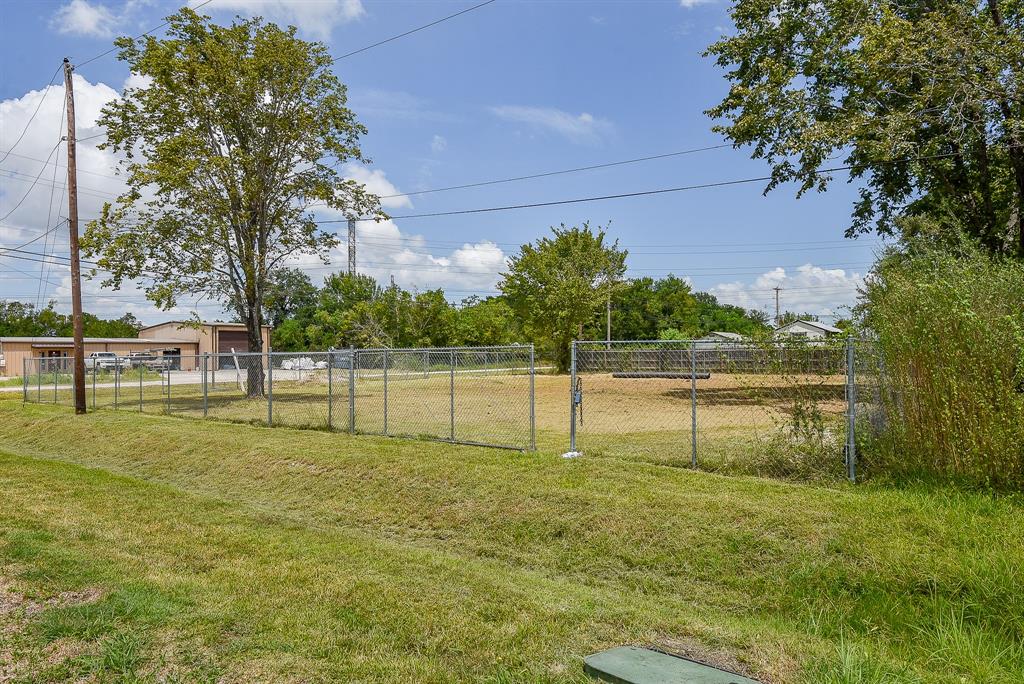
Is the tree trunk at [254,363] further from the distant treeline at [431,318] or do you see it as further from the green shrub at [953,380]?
the green shrub at [953,380]

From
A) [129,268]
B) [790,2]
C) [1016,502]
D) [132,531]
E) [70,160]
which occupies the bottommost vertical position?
[132,531]

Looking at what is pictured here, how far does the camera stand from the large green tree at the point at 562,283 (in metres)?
39.6

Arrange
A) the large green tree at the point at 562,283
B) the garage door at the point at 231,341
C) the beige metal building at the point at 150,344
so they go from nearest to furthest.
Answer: the large green tree at the point at 562,283 < the beige metal building at the point at 150,344 < the garage door at the point at 231,341

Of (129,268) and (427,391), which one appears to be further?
(129,268)

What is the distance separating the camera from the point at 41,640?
14.8 ft

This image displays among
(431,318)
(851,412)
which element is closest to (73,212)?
(851,412)

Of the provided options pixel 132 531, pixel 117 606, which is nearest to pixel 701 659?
pixel 117 606

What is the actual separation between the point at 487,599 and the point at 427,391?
→ 40.8 ft

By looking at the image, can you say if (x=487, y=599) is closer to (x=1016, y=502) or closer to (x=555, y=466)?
(x=555, y=466)

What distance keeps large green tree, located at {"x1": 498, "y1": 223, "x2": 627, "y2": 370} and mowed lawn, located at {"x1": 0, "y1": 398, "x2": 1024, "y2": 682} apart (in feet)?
91.9

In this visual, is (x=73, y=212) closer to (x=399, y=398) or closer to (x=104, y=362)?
(x=104, y=362)

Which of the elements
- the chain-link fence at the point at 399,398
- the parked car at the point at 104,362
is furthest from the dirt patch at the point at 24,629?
the parked car at the point at 104,362

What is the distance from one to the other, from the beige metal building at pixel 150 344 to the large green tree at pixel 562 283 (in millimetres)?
22228

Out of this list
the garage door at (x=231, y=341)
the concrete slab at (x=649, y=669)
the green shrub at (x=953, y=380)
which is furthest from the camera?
the garage door at (x=231, y=341)
